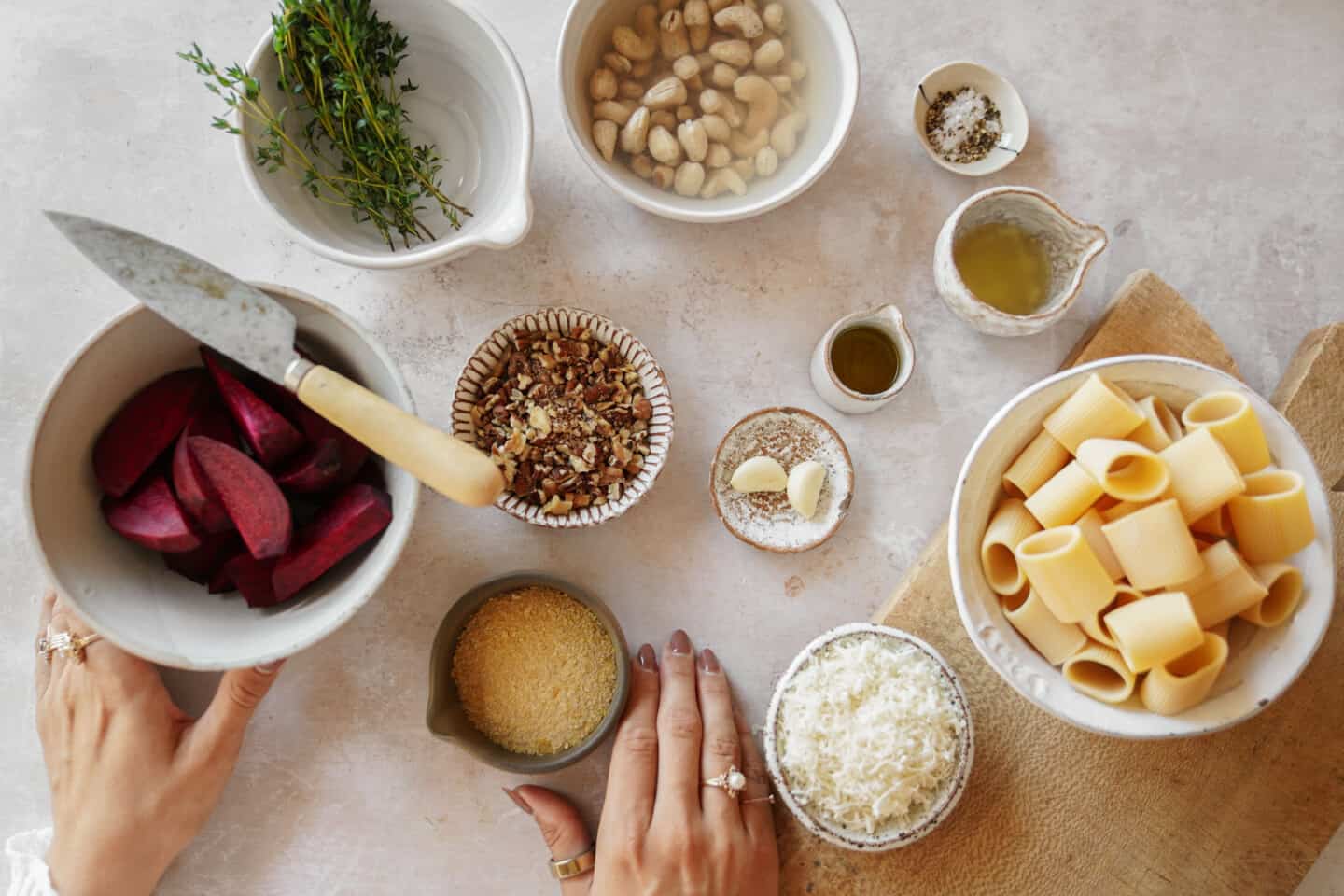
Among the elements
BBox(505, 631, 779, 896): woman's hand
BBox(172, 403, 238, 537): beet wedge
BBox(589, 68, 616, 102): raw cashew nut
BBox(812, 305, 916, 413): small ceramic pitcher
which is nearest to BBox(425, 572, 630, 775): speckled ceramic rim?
BBox(505, 631, 779, 896): woman's hand

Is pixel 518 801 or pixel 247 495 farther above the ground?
pixel 247 495

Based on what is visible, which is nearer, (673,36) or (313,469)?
(313,469)

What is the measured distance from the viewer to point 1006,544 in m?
0.97

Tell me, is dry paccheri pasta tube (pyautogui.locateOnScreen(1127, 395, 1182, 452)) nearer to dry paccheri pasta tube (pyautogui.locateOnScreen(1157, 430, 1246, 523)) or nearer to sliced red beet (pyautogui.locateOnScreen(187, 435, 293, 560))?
dry paccheri pasta tube (pyautogui.locateOnScreen(1157, 430, 1246, 523))

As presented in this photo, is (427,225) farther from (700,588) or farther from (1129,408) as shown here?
(1129,408)

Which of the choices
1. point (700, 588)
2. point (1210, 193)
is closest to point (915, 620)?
point (700, 588)

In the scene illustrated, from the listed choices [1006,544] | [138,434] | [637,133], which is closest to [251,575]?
[138,434]

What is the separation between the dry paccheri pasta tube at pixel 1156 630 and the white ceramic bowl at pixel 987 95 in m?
0.63

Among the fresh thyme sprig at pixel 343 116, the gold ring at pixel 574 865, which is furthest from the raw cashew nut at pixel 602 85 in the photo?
the gold ring at pixel 574 865

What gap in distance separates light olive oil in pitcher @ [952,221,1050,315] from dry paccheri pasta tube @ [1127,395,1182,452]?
227mm

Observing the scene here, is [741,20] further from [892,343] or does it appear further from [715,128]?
[892,343]

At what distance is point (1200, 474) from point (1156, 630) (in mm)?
167

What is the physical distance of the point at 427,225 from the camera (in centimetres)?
114

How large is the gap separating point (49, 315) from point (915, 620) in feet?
4.04
